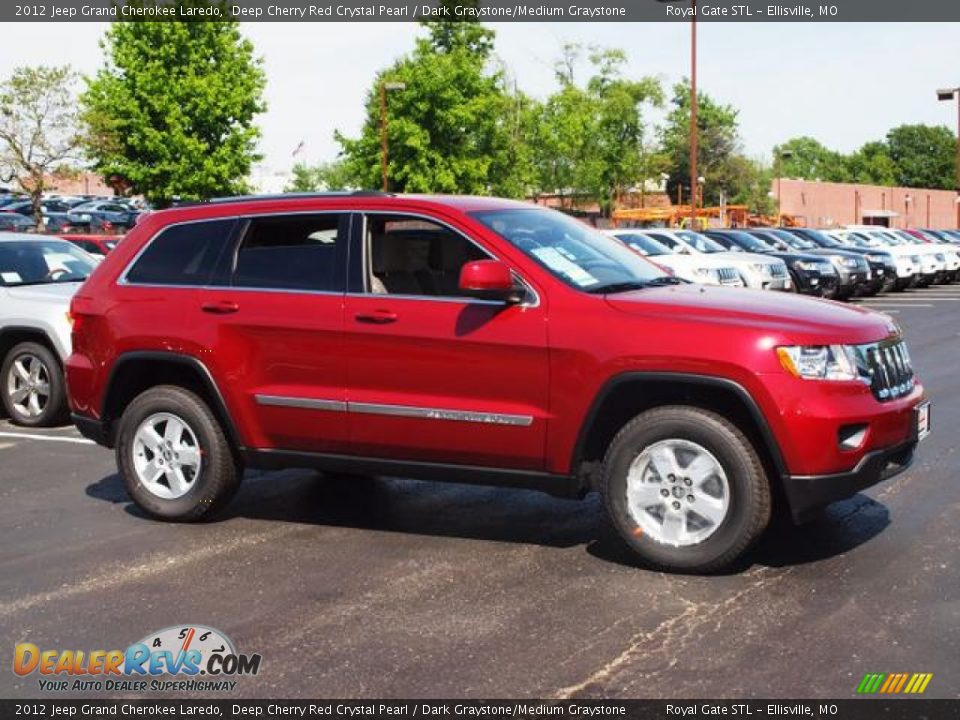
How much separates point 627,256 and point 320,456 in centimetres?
211

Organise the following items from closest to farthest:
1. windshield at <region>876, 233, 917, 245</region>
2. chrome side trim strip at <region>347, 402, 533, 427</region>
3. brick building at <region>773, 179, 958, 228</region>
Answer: chrome side trim strip at <region>347, 402, 533, 427</region> → windshield at <region>876, 233, 917, 245</region> → brick building at <region>773, 179, 958, 228</region>

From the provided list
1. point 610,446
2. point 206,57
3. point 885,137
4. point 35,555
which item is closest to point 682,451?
point 610,446

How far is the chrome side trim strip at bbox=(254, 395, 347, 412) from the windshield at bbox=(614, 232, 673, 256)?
1645 centimetres

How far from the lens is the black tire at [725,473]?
5.78 m

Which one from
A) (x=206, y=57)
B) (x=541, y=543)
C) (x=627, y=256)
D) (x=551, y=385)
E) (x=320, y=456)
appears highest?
(x=206, y=57)

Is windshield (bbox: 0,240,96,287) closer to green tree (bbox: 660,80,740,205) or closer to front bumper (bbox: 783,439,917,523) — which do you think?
front bumper (bbox: 783,439,917,523)

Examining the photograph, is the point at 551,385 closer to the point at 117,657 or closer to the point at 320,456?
the point at 320,456

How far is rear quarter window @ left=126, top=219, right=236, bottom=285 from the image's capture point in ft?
23.5

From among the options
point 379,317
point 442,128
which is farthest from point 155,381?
point 442,128

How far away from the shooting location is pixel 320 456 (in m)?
6.80

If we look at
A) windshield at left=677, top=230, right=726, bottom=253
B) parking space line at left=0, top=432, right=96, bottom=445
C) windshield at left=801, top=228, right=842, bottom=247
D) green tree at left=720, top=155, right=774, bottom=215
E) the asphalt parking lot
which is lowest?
parking space line at left=0, top=432, right=96, bottom=445

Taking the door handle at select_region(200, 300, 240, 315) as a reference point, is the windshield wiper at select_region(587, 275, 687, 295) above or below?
above

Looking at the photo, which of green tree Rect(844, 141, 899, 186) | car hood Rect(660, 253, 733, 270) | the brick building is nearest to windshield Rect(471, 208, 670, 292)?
car hood Rect(660, 253, 733, 270)

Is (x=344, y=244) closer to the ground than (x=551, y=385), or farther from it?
farther from it
